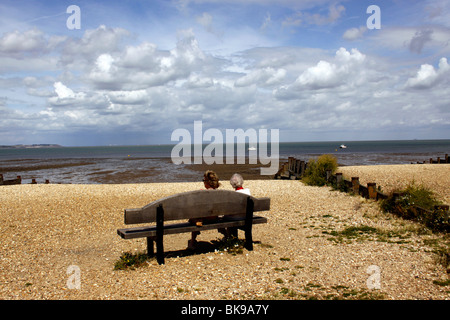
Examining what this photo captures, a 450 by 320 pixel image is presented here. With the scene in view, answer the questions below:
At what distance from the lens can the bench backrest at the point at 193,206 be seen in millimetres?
5180

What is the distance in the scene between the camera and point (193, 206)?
18.1 feet

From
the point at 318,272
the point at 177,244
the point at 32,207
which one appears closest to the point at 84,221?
the point at 32,207

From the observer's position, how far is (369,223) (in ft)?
26.4

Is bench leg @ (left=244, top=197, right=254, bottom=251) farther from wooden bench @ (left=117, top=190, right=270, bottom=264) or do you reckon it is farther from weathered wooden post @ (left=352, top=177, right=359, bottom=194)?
weathered wooden post @ (left=352, top=177, right=359, bottom=194)

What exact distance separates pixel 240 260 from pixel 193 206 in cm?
111

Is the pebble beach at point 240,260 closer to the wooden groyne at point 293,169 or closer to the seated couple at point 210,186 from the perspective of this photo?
the seated couple at point 210,186

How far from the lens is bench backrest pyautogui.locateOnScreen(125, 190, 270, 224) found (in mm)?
5180

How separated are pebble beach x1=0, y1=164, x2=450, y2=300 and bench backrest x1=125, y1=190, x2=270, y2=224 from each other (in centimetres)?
72

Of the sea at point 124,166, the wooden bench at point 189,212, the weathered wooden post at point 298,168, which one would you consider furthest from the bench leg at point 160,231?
the sea at point 124,166

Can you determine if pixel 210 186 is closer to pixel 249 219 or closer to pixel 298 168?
pixel 249 219

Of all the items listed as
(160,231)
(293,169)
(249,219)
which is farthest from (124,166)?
(160,231)

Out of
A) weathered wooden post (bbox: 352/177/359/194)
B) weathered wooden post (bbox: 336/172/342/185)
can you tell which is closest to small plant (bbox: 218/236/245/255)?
weathered wooden post (bbox: 352/177/359/194)
